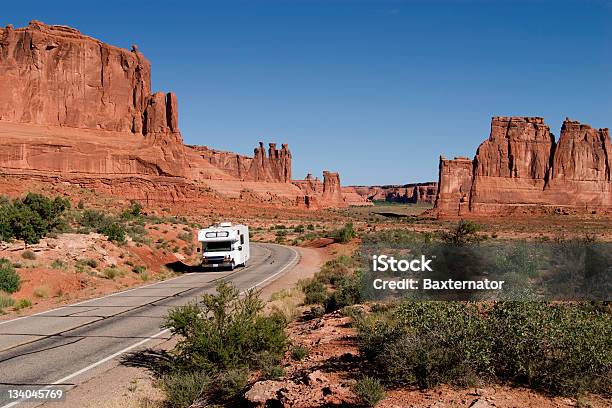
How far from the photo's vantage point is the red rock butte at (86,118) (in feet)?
225

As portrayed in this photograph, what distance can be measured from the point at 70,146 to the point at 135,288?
57.7 metres

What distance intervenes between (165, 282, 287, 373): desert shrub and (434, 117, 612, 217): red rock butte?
94130 millimetres

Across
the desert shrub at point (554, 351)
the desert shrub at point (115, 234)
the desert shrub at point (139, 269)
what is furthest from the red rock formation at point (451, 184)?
the desert shrub at point (554, 351)

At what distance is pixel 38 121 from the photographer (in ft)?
237

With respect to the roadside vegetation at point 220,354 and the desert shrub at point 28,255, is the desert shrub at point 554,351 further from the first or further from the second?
the desert shrub at point 28,255

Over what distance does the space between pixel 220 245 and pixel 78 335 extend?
15046mm

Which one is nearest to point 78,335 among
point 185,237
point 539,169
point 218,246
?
point 218,246

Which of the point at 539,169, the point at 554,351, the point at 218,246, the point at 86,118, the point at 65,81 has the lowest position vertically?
the point at 218,246

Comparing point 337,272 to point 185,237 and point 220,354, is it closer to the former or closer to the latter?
point 220,354

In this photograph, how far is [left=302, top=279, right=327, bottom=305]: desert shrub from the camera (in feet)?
54.9

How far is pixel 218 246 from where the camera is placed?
89.2 ft

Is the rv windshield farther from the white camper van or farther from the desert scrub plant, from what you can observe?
the desert scrub plant

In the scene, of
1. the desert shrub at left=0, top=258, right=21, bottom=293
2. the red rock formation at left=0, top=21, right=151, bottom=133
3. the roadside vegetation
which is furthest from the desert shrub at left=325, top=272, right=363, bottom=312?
the red rock formation at left=0, top=21, right=151, bottom=133

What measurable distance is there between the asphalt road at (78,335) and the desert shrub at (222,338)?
215 centimetres
